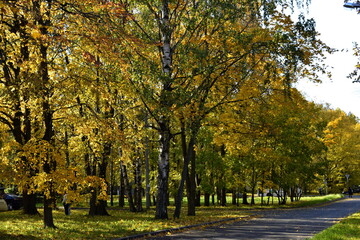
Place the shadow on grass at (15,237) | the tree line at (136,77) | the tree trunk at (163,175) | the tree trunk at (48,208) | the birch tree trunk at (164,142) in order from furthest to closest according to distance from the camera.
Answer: the tree trunk at (163,175) → the birch tree trunk at (164,142) → the tree trunk at (48,208) → the tree line at (136,77) → the shadow on grass at (15,237)

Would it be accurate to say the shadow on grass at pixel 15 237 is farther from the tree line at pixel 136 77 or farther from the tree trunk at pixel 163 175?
the tree trunk at pixel 163 175

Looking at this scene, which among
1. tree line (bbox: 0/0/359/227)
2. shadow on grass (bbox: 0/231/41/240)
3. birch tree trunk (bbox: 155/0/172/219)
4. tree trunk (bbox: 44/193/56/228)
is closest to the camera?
shadow on grass (bbox: 0/231/41/240)

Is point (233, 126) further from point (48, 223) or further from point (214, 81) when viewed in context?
point (48, 223)

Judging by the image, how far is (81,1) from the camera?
12.5 m

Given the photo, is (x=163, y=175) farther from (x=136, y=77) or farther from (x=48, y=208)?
(x=48, y=208)

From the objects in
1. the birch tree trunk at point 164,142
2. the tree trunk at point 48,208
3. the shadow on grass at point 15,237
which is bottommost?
the shadow on grass at point 15,237

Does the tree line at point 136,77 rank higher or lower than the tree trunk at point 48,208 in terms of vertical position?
higher

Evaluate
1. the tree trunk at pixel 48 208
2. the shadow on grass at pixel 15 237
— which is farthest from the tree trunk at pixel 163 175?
→ the shadow on grass at pixel 15 237

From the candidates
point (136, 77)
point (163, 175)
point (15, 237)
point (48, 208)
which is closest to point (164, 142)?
point (163, 175)

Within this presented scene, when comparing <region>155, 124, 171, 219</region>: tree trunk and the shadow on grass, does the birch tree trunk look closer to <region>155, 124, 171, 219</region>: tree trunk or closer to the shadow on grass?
<region>155, 124, 171, 219</region>: tree trunk

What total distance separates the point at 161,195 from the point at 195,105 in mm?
4406

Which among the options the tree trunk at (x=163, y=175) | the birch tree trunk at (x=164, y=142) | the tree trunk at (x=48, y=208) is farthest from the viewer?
the tree trunk at (x=163, y=175)

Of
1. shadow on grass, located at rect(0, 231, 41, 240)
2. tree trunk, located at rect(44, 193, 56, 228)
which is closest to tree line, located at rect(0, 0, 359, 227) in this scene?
tree trunk, located at rect(44, 193, 56, 228)

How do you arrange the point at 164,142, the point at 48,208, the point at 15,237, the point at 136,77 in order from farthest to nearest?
the point at 164,142
the point at 136,77
the point at 48,208
the point at 15,237
